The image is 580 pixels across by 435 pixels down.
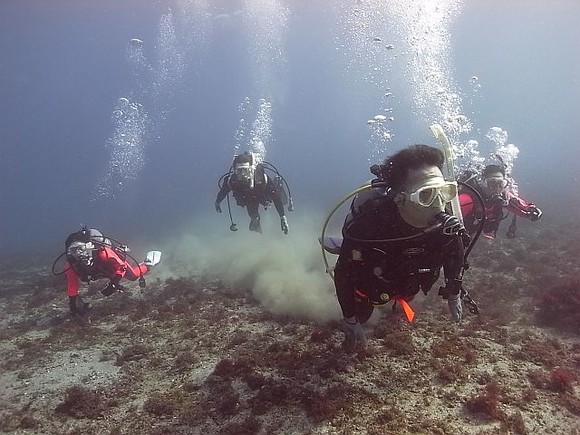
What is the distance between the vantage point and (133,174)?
89750 mm

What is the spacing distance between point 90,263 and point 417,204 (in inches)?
294

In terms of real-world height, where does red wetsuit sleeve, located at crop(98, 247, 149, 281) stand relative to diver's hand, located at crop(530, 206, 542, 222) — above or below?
below

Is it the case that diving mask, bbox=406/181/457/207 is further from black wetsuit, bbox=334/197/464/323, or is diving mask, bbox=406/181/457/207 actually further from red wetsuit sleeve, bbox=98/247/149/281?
red wetsuit sleeve, bbox=98/247/149/281

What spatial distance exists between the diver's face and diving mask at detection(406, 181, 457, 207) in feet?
0.06

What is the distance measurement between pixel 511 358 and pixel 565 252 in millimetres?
8424

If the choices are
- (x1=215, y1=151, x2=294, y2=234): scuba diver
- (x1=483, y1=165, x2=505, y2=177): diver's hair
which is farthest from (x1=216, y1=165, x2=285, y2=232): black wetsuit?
(x1=483, y1=165, x2=505, y2=177): diver's hair

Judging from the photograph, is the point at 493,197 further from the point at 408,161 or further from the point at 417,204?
the point at 417,204

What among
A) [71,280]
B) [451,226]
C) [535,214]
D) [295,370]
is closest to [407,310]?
[451,226]

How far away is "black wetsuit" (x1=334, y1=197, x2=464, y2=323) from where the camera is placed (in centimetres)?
444

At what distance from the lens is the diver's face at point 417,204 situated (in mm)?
4121

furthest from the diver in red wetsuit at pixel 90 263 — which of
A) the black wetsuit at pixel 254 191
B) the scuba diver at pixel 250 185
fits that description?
the black wetsuit at pixel 254 191

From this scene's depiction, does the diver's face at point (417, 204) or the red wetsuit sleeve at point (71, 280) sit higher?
the diver's face at point (417, 204)

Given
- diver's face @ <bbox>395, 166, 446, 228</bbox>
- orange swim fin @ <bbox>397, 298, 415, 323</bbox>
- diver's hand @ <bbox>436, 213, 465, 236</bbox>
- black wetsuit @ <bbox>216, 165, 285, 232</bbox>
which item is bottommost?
orange swim fin @ <bbox>397, 298, 415, 323</bbox>

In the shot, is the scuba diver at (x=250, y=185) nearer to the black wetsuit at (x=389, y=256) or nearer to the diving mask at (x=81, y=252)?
the diving mask at (x=81, y=252)
